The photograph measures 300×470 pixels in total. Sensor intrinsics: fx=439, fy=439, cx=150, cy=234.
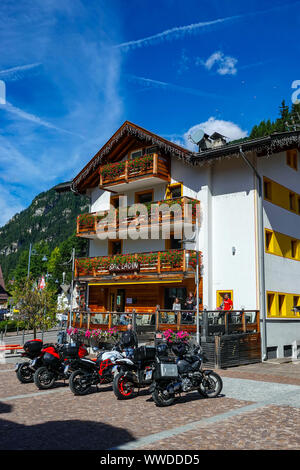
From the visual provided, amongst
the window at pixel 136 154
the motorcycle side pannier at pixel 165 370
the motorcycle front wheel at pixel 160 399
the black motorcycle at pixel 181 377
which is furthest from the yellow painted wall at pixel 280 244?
the motorcycle front wheel at pixel 160 399

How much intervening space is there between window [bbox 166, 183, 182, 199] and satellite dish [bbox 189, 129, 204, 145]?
424 cm

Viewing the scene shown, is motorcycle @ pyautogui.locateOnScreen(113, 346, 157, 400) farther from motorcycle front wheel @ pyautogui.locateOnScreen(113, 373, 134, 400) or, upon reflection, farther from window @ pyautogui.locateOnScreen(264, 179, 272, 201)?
window @ pyautogui.locateOnScreen(264, 179, 272, 201)

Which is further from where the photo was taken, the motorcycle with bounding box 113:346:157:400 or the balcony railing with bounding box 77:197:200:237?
the balcony railing with bounding box 77:197:200:237

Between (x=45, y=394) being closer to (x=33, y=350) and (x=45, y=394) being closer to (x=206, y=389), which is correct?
(x=33, y=350)

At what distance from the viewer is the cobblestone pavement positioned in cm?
675

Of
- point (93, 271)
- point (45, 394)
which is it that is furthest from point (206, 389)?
point (93, 271)

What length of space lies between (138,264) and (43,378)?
12.5m

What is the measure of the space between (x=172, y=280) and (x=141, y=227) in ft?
12.9

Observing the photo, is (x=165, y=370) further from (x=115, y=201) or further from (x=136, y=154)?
(x=115, y=201)

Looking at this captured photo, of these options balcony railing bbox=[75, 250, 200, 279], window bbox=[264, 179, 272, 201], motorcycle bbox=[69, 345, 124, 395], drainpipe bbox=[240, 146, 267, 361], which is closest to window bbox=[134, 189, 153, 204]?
balcony railing bbox=[75, 250, 200, 279]

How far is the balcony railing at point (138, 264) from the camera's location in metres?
22.4

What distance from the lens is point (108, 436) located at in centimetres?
716

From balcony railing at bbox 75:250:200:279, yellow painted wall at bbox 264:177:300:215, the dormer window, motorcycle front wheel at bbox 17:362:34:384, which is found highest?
the dormer window

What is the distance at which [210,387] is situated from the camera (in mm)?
10992
